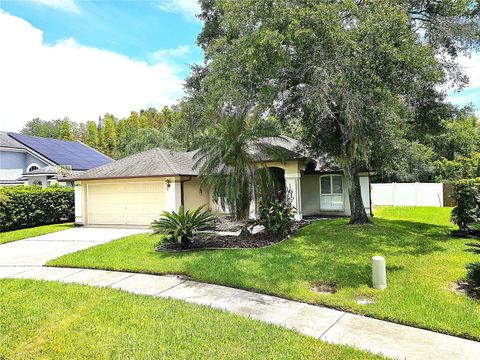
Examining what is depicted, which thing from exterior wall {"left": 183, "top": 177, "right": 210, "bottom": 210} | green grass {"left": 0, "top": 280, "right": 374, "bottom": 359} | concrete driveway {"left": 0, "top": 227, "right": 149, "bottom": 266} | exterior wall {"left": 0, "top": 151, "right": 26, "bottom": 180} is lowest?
green grass {"left": 0, "top": 280, "right": 374, "bottom": 359}

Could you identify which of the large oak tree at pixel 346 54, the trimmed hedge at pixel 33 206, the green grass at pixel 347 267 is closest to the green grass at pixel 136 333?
the green grass at pixel 347 267

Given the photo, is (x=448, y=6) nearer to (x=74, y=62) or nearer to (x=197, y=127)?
(x=197, y=127)

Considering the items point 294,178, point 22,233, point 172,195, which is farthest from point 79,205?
point 294,178

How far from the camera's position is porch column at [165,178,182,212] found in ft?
49.0

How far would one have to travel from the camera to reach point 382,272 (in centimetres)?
610

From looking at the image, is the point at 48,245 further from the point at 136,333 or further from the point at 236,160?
the point at 136,333

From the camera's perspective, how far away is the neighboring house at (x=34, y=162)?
23141 mm

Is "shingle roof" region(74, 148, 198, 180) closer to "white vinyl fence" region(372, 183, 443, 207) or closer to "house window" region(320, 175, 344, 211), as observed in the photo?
"house window" region(320, 175, 344, 211)

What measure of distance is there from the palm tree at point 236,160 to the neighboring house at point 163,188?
3.63 meters

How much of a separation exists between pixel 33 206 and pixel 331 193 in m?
15.8

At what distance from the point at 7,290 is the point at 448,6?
1379 cm

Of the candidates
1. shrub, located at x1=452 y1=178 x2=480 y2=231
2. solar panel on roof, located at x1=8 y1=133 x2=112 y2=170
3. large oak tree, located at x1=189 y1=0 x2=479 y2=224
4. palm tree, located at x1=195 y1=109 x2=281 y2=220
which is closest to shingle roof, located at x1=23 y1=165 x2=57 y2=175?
solar panel on roof, located at x1=8 y1=133 x2=112 y2=170

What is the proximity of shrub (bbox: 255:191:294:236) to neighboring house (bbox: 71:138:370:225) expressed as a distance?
3812 millimetres

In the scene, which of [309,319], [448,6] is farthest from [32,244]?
[448,6]
